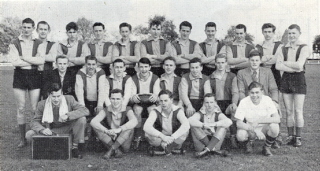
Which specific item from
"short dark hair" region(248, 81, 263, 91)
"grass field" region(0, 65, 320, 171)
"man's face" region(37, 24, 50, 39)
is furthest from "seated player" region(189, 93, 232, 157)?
"man's face" region(37, 24, 50, 39)

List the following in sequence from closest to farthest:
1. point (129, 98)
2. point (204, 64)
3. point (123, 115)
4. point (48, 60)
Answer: point (123, 115) < point (129, 98) < point (48, 60) < point (204, 64)

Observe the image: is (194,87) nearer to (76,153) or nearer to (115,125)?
(115,125)

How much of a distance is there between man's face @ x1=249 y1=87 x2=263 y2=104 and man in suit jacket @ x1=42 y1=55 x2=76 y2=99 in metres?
3.01

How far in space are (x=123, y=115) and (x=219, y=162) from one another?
1.60m

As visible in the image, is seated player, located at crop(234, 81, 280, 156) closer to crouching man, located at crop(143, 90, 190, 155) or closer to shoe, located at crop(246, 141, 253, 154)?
shoe, located at crop(246, 141, 253, 154)

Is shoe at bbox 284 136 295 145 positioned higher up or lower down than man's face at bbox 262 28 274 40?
lower down

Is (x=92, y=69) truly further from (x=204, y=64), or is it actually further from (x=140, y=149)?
(x=204, y=64)

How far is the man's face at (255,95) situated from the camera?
16.2ft

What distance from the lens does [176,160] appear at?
180 inches

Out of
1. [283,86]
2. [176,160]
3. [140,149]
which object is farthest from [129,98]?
[283,86]

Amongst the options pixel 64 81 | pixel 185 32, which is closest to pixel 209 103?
pixel 185 32

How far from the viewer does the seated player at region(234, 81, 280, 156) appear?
484cm

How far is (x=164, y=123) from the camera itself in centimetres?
499

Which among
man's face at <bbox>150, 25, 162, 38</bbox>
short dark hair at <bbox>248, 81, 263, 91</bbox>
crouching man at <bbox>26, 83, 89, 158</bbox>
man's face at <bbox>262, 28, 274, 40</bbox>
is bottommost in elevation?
crouching man at <bbox>26, 83, 89, 158</bbox>
